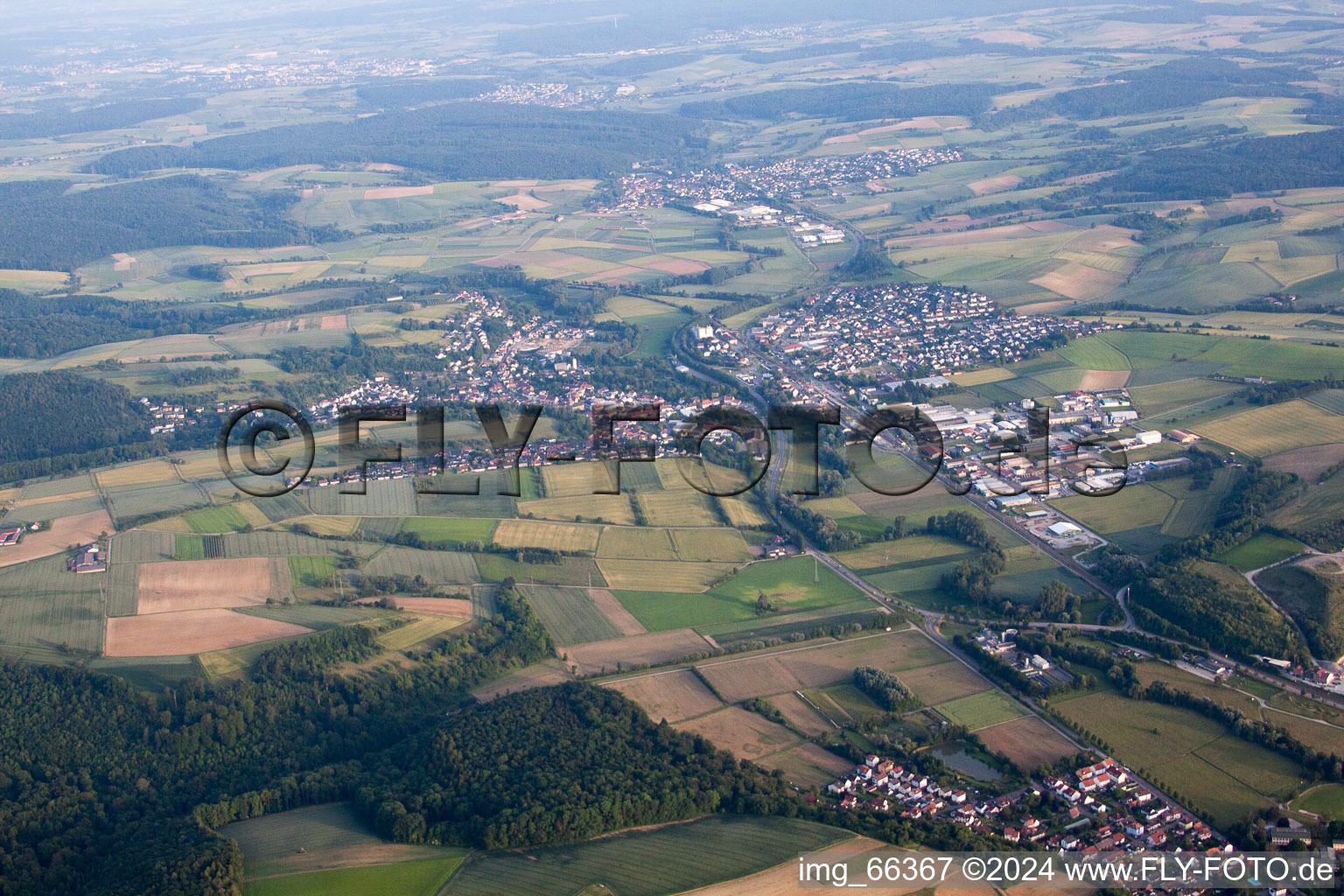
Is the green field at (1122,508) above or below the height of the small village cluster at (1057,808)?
above

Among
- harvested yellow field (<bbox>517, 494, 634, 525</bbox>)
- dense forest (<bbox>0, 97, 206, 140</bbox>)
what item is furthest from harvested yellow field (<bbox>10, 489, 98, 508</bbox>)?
dense forest (<bbox>0, 97, 206, 140</bbox>)

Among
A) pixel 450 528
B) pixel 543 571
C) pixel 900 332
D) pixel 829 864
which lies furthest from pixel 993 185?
pixel 829 864

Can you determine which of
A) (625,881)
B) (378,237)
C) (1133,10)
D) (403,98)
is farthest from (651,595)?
(1133,10)

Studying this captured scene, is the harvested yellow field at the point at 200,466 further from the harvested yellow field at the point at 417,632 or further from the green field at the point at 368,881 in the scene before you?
the green field at the point at 368,881

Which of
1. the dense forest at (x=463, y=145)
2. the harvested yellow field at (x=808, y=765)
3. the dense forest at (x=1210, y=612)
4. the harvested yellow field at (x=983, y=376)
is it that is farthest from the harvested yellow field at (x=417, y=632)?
the dense forest at (x=463, y=145)

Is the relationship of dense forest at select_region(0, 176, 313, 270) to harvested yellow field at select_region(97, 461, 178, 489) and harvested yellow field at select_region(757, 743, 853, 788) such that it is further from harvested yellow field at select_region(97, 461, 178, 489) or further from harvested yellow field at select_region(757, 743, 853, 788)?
harvested yellow field at select_region(757, 743, 853, 788)

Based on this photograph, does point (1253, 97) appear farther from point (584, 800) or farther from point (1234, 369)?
point (584, 800)

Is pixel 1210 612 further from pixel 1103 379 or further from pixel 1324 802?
pixel 1103 379
